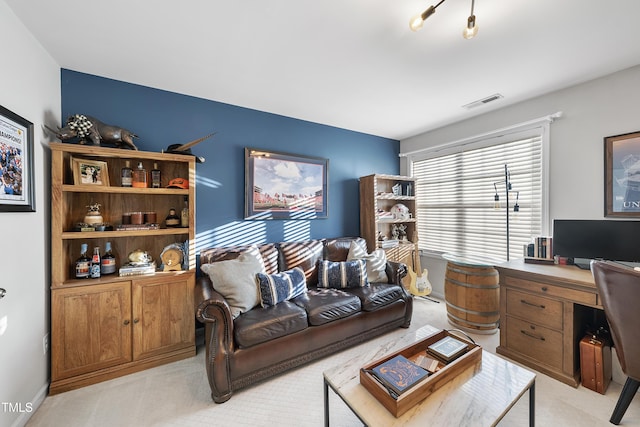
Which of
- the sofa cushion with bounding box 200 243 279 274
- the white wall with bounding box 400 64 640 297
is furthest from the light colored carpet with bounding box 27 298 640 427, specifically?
the white wall with bounding box 400 64 640 297

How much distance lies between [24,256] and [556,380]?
147 inches

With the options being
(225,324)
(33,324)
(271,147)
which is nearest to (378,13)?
(271,147)

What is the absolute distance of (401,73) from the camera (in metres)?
2.15

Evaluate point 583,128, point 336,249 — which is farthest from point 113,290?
point 583,128

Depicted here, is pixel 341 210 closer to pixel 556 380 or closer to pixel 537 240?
pixel 537 240

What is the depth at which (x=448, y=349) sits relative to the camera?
147 cm

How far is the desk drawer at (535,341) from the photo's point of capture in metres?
1.91

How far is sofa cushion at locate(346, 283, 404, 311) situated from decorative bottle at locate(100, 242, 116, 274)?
2.10m

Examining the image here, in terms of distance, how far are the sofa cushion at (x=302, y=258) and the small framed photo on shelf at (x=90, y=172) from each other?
65.7 inches

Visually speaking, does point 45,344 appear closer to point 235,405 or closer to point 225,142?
point 235,405

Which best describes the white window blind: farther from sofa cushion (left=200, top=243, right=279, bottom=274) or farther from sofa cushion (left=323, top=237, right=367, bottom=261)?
sofa cushion (left=200, top=243, right=279, bottom=274)

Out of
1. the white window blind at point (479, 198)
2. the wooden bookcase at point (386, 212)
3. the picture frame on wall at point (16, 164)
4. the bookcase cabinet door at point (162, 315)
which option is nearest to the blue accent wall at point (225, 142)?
the wooden bookcase at point (386, 212)

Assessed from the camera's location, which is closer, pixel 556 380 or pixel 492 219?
pixel 556 380

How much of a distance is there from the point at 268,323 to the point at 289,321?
168 millimetres
